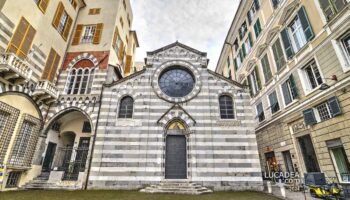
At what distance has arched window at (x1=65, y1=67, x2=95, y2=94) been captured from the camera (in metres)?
14.2

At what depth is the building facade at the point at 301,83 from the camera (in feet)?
30.2

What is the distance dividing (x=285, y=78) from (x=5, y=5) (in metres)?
17.9

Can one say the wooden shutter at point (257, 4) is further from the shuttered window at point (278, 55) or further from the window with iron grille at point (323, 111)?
the window with iron grille at point (323, 111)

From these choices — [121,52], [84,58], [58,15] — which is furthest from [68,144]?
[58,15]

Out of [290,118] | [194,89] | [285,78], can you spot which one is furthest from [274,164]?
[194,89]

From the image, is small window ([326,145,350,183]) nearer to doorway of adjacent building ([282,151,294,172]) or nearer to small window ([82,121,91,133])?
doorway of adjacent building ([282,151,294,172])

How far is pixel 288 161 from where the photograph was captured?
509 inches

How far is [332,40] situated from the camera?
378 inches

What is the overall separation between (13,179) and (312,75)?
19.1 m

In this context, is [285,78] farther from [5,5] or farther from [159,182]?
[5,5]

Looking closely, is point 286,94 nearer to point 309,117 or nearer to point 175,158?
point 309,117

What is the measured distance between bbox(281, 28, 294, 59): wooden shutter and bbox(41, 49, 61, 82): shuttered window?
56.6ft

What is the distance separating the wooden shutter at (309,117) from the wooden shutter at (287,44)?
406cm

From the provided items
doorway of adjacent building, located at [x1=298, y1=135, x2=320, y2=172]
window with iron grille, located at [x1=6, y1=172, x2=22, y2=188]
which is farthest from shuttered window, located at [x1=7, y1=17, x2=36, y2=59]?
doorway of adjacent building, located at [x1=298, y1=135, x2=320, y2=172]
